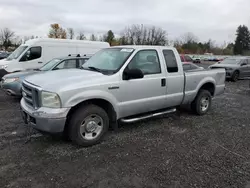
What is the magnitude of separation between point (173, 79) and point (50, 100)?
9.41ft

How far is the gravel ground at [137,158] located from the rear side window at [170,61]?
53.9 inches

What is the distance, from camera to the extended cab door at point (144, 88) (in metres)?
4.37

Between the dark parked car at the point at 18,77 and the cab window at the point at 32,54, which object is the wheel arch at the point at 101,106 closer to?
the dark parked car at the point at 18,77

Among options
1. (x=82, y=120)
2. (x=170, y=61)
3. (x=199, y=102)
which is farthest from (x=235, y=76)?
(x=82, y=120)

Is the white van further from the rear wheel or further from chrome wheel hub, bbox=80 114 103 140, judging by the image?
the rear wheel

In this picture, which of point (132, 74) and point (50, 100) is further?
point (132, 74)

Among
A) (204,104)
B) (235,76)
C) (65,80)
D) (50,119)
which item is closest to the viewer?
(50,119)

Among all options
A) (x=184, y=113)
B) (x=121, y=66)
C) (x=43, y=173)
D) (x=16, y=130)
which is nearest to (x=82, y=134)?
(x=43, y=173)

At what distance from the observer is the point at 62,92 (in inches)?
140

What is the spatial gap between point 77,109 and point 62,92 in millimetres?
482

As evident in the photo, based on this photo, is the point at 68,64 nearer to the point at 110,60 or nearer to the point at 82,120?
the point at 110,60

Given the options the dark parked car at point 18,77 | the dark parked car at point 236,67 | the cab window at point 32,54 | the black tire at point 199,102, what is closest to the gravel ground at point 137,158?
the black tire at point 199,102

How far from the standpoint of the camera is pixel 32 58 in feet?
34.4

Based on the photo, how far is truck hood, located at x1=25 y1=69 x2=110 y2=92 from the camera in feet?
12.0
